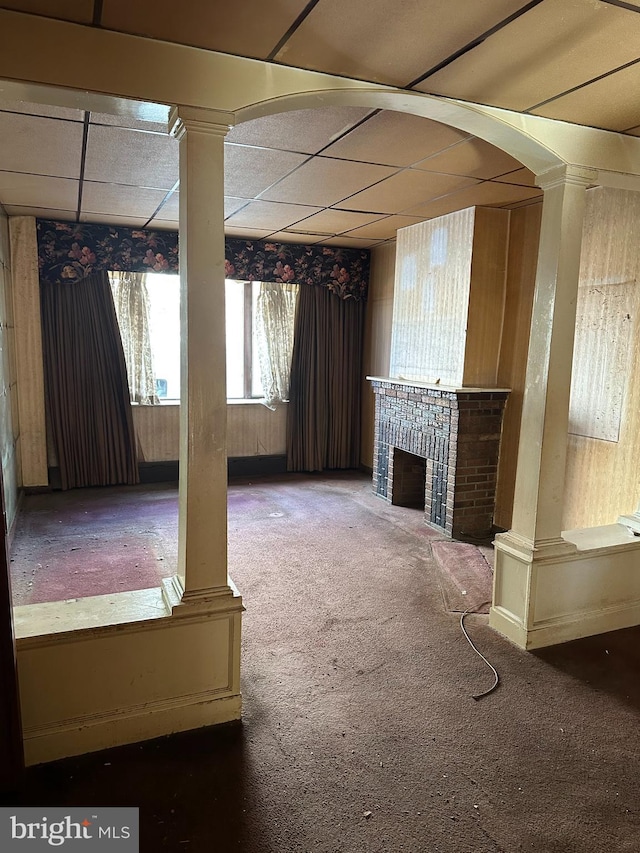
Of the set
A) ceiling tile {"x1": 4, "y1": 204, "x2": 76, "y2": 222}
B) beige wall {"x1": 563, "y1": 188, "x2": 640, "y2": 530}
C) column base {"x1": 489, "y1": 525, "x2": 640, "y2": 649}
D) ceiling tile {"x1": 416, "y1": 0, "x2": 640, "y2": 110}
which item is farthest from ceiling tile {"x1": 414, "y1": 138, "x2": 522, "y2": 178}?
ceiling tile {"x1": 4, "y1": 204, "x2": 76, "y2": 222}

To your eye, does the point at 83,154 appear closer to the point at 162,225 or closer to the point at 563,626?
the point at 162,225

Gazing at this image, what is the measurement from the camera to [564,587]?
9.06 ft

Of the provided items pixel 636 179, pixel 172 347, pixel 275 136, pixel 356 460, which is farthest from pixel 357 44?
pixel 356 460

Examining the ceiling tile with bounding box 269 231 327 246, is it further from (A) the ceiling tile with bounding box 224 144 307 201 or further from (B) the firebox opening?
(B) the firebox opening

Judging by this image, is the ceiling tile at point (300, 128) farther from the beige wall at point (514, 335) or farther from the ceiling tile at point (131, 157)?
the beige wall at point (514, 335)

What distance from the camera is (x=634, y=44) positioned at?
179 cm

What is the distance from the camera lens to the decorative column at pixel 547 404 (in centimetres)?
255

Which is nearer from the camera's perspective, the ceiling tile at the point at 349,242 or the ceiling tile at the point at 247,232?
the ceiling tile at the point at 247,232

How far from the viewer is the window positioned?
5766mm

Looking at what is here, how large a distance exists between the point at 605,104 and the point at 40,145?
272 centimetres

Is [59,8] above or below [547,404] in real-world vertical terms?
above

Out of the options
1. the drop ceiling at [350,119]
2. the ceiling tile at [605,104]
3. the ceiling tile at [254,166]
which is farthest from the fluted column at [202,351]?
the ceiling tile at [605,104]

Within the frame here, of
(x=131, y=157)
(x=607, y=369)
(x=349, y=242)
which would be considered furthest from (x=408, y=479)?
(x=131, y=157)

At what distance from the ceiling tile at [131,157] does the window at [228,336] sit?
199 cm
